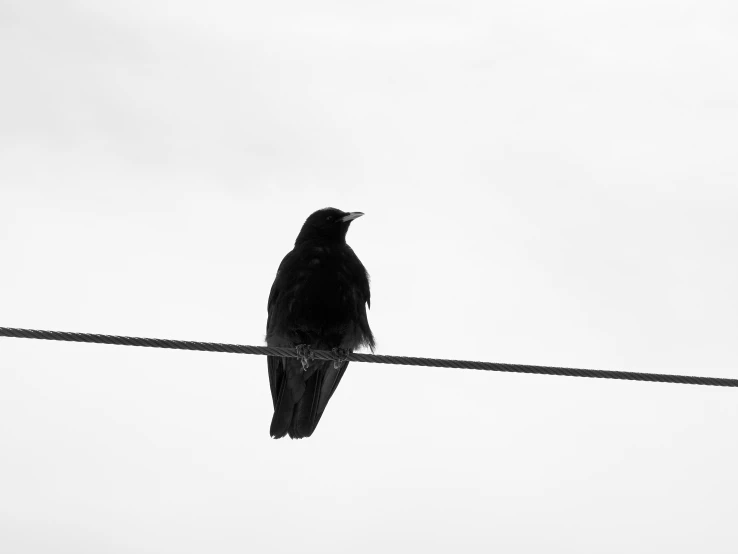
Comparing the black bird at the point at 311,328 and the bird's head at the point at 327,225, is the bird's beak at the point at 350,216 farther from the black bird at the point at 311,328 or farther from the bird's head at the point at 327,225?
the black bird at the point at 311,328

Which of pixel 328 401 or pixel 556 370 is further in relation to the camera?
pixel 328 401

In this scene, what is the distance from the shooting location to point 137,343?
5309mm

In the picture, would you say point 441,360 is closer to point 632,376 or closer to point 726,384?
point 632,376

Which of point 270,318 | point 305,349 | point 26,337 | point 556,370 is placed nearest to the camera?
point 26,337

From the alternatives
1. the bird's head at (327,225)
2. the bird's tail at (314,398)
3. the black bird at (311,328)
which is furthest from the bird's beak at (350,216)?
the bird's tail at (314,398)

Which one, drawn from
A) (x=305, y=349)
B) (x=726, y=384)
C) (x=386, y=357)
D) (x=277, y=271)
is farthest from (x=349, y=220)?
(x=726, y=384)

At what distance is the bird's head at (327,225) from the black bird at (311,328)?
39 cm

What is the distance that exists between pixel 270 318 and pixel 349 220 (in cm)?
120

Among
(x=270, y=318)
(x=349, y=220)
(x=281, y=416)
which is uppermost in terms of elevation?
(x=349, y=220)

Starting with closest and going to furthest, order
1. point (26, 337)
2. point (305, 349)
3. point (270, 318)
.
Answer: point (26, 337) → point (305, 349) → point (270, 318)

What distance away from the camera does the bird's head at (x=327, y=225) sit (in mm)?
9477

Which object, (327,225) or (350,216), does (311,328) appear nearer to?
(327,225)

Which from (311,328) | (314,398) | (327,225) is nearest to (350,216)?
(327,225)

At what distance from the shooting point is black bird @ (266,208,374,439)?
8.62 m
